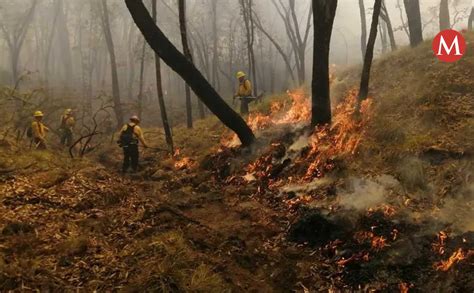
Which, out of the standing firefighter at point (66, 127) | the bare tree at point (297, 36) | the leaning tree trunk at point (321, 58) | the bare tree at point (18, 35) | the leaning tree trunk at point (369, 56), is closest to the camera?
the leaning tree trunk at point (321, 58)

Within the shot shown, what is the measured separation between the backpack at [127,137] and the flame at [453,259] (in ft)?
28.8

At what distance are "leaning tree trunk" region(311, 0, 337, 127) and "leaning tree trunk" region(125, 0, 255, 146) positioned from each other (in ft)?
6.31

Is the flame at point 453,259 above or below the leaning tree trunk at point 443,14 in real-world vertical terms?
below

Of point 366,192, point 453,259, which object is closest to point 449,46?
point 366,192

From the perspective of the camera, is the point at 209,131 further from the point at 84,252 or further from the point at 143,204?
the point at 84,252

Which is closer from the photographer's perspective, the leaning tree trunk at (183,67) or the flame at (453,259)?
the flame at (453,259)

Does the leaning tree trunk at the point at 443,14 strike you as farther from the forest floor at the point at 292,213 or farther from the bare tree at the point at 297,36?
the forest floor at the point at 292,213

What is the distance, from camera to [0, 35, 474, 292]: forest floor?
481 centimetres

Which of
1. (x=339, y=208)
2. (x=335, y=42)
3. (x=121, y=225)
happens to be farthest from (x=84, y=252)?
(x=335, y=42)

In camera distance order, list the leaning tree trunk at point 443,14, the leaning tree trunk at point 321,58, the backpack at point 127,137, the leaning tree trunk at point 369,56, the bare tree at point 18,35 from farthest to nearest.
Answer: the bare tree at point 18,35
the leaning tree trunk at point 443,14
the backpack at point 127,137
the leaning tree trunk at point 369,56
the leaning tree trunk at point 321,58

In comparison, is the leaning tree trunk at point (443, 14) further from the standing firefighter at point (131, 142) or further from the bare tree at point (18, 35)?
the bare tree at point (18, 35)

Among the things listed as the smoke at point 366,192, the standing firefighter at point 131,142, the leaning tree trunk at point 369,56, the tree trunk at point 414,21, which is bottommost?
the smoke at point 366,192

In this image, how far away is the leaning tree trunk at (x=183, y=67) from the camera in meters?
8.82

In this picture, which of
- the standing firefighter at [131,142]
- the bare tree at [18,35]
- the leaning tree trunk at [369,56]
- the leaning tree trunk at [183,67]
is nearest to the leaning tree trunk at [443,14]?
the leaning tree trunk at [369,56]
